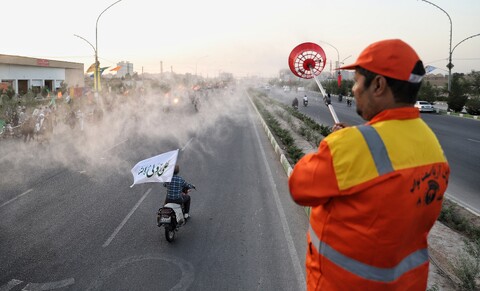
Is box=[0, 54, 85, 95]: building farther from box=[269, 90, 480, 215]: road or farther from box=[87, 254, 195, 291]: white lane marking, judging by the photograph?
box=[87, 254, 195, 291]: white lane marking

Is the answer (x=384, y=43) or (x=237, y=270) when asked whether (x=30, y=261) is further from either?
(x=384, y=43)

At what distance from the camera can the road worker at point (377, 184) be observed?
4.89 feet

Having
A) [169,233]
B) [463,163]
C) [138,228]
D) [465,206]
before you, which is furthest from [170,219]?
[463,163]

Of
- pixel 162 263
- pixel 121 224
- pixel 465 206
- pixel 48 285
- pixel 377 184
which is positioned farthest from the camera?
pixel 465 206

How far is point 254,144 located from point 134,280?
13.0 meters

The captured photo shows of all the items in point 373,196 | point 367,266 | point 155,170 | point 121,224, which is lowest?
point 121,224

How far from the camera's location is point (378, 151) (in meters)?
1.50

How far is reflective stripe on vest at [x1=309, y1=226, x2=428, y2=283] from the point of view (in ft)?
5.19

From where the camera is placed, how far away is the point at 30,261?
594 centimetres

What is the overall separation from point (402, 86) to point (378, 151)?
309 mm

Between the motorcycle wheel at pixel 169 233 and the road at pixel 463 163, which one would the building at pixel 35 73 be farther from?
the motorcycle wheel at pixel 169 233

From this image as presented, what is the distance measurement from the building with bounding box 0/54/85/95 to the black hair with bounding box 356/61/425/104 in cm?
3600

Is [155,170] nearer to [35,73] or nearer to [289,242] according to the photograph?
[289,242]

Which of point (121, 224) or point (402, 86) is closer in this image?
point (402, 86)
